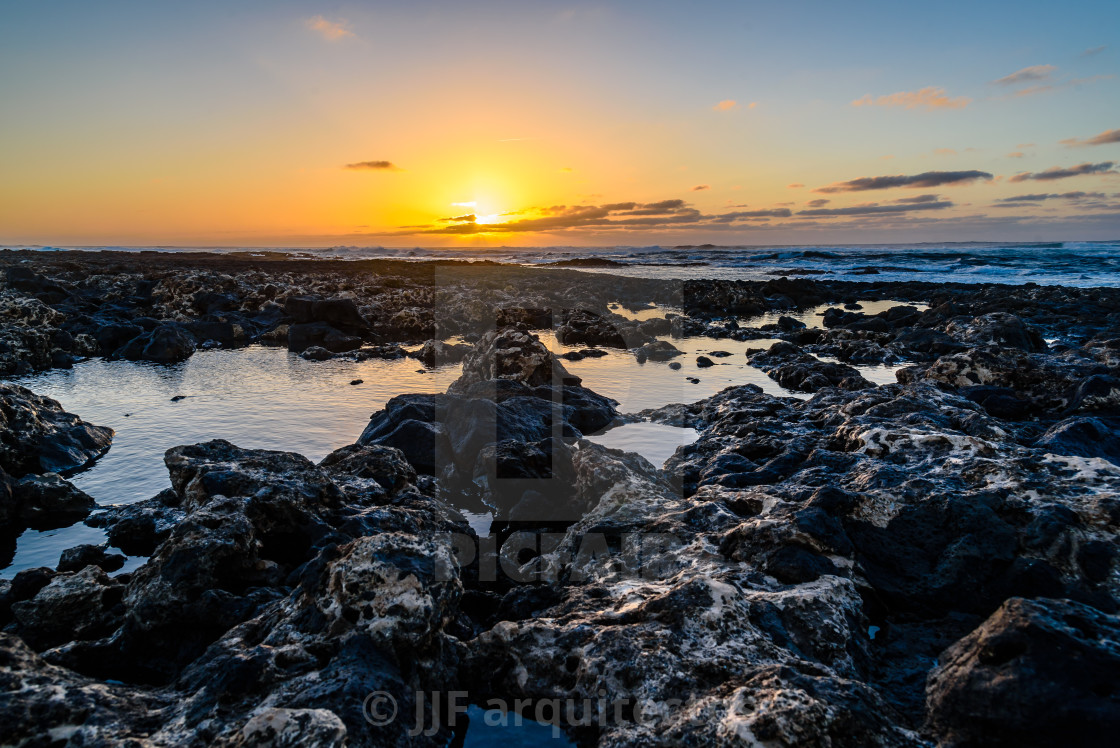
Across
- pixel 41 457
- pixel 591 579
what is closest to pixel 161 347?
pixel 41 457

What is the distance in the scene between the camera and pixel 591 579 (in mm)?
4660

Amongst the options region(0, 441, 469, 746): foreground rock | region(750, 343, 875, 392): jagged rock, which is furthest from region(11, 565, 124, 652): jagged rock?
region(750, 343, 875, 392): jagged rock

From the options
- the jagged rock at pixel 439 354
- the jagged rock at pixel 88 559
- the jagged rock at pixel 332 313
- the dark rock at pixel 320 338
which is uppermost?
the jagged rock at pixel 332 313

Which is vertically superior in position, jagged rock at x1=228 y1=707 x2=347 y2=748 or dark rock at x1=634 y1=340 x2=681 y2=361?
dark rock at x1=634 y1=340 x2=681 y2=361

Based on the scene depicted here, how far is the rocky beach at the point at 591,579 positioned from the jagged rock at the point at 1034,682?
0.01 metres

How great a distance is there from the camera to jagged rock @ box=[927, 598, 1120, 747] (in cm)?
238

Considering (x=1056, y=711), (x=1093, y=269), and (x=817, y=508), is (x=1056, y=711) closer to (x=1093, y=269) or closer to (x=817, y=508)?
(x=817, y=508)

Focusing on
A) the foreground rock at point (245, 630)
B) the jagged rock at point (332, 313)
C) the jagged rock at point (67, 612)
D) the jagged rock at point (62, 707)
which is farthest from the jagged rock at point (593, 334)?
the jagged rock at point (62, 707)

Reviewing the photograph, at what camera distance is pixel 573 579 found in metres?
4.77

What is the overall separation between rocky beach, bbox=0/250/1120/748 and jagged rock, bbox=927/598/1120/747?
0.04 feet

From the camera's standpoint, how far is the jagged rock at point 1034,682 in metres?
2.38

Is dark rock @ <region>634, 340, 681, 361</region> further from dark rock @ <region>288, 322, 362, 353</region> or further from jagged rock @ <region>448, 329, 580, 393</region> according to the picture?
dark rock @ <region>288, 322, 362, 353</region>

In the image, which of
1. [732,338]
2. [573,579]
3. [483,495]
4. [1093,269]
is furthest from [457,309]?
[1093,269]

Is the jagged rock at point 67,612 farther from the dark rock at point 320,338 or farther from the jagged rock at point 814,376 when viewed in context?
the dark rock at point 320,338
